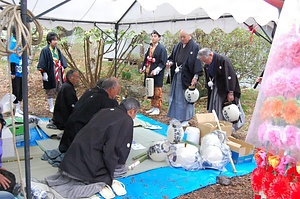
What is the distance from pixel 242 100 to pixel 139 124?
3718mm

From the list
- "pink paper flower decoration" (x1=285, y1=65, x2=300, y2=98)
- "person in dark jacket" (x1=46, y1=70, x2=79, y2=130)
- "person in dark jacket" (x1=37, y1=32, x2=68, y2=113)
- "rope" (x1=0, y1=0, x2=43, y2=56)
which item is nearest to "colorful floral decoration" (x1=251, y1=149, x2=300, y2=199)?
"pink paper flower decoration" (x1=285, y1=65, x2=300, y2=98)

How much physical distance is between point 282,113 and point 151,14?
150 inches

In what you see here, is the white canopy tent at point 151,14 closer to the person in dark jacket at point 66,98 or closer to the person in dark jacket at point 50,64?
the person in dark jacket at point 50,64

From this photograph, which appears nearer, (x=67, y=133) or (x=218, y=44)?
(x=67, y=133)

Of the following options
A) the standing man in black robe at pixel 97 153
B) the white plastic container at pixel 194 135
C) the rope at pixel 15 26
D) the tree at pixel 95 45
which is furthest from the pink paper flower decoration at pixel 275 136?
the tree at pixel 95 45

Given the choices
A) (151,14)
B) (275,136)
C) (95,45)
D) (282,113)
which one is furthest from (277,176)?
(95,45)

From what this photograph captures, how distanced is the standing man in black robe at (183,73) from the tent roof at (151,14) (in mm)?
433

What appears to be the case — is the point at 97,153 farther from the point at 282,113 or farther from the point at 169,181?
the point at 282,113

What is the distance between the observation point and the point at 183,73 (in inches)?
205

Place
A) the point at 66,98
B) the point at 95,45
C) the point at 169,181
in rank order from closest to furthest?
the point at 169,181 < the point at 66,98 < the point at 95,45

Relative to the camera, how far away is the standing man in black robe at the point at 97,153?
2.74 meters

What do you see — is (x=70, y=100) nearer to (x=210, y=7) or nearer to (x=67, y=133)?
(x=67, y=133)

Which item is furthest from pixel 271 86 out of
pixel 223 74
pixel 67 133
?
pixel 223 74

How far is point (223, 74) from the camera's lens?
4.55 metres
